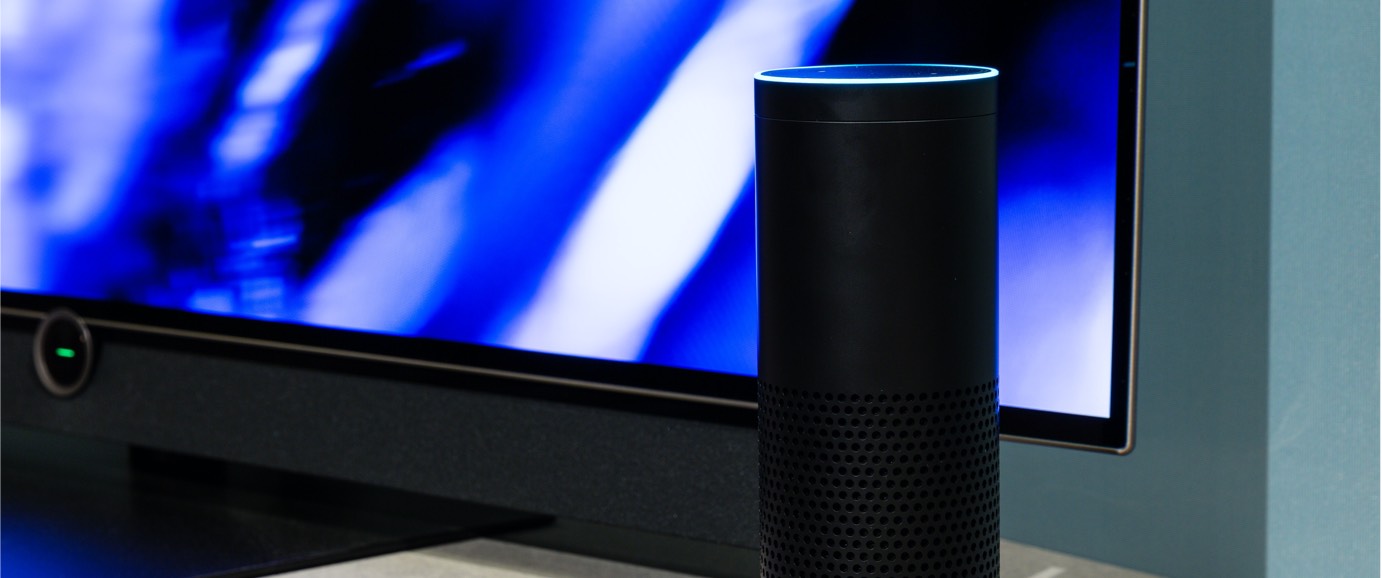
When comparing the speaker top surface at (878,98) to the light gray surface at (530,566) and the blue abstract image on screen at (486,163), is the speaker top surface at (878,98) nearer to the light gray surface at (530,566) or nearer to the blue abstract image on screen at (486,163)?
the blue abstract image on screen at (486,163)

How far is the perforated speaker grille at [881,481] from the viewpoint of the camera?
506 millimetres

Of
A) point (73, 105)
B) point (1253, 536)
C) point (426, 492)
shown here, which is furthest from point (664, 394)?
point (73, 105)

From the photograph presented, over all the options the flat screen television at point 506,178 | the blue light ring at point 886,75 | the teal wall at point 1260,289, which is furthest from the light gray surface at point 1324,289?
the blue light ring at point 886,75

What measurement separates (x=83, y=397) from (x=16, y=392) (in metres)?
0.07

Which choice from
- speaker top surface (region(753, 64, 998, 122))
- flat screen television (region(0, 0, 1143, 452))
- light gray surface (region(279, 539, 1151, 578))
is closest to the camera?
speaker top surface (region(753, 64, 998, 122))

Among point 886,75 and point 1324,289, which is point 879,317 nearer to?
point 886,75

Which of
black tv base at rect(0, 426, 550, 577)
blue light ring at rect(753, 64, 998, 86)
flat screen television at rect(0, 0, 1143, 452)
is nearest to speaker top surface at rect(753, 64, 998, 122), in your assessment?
blue light ring at rect(753, 64, 998, 86)

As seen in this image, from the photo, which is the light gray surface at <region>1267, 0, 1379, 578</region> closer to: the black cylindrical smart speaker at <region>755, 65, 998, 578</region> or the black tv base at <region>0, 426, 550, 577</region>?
the black cylindrical smart speaker at <region>755, 65, 998, 578</region>

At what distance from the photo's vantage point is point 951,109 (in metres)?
0.49

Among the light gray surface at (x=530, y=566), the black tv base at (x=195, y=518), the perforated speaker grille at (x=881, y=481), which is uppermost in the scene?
the perforated speaker grille at (x=881, y=481)

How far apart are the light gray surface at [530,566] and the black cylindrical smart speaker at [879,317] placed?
0.29 meters

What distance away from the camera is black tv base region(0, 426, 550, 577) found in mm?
828

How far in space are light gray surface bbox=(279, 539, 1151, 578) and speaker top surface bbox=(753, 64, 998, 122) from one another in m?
0.36

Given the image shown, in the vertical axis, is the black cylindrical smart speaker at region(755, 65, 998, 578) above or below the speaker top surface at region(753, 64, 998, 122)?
below
